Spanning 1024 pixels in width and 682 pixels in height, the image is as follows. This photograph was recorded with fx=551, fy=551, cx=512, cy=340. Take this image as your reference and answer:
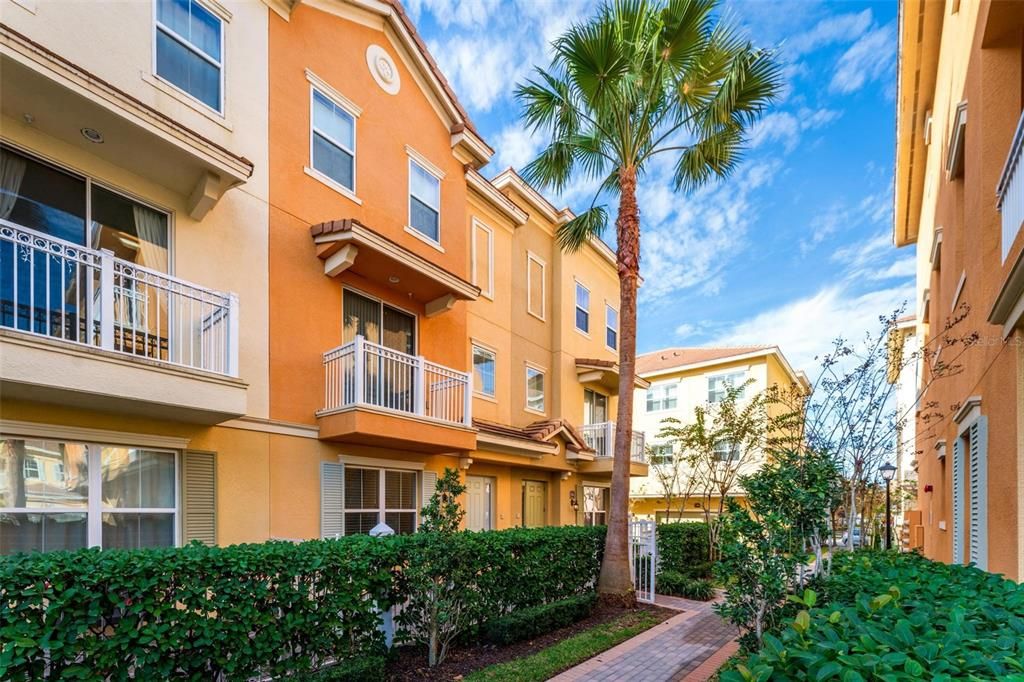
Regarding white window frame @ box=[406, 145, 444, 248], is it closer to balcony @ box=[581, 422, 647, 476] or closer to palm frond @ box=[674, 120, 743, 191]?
palm frond @ box=[674, 120, 743, 191]

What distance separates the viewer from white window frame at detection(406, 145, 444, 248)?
1207cm

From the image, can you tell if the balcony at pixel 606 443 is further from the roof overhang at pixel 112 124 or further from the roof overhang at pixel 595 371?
the roof overhang at pixel 112 124

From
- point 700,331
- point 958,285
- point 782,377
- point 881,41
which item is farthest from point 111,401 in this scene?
point 700,331

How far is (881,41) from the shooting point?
1330cm

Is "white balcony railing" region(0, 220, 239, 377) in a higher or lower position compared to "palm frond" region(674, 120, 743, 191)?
lower

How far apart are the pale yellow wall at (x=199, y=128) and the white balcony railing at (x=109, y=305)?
0.60 metres

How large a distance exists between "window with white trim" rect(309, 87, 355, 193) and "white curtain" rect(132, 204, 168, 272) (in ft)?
9.73

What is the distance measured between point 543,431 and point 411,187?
7500mm

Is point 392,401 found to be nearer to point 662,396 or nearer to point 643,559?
point 643,559

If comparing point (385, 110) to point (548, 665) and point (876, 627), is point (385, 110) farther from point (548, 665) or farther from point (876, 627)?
point (876, 627)

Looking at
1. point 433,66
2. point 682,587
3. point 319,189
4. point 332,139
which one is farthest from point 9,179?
point 682,587

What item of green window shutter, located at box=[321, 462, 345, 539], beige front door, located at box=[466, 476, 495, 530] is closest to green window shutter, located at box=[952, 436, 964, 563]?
beige front door, located at box=[466, 476, 495, 530]

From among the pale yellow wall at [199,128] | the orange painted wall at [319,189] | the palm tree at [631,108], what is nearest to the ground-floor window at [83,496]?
the pale yellow wall at [199,128]

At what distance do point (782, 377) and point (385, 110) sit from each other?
2883 centimetres
